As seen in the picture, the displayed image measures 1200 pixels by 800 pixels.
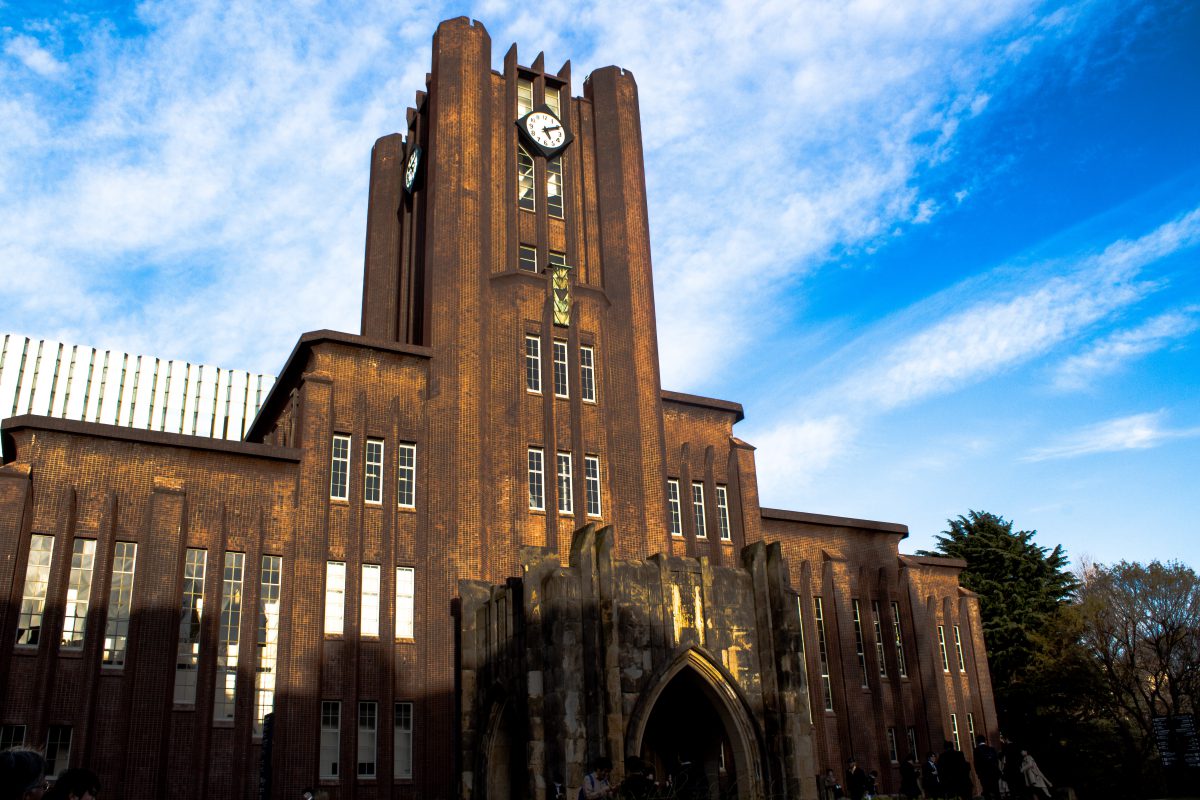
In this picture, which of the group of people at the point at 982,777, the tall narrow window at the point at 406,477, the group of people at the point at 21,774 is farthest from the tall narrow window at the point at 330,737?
the group of people at the point at 21,774

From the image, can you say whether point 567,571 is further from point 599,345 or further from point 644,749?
point 599,345

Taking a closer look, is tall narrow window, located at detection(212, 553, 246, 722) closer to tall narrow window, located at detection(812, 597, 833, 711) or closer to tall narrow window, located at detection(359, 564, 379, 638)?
tall narrow window, located at detection(359, 564, 379, 638)

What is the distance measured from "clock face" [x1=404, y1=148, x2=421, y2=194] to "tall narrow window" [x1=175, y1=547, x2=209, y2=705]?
1742 cm

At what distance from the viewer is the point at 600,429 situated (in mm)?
35156

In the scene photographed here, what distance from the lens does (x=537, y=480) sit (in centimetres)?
3353

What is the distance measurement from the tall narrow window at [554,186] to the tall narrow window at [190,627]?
17590 mm

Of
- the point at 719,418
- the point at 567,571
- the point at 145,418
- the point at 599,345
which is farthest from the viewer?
the point at 145,418

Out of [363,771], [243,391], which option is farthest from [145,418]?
[363,771]

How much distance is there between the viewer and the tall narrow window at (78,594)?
26547mm

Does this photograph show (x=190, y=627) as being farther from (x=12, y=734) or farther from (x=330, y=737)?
(x=330, y=737)

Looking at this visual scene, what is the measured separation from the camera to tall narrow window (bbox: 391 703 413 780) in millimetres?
28812

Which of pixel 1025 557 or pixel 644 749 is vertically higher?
pixel 1025 557

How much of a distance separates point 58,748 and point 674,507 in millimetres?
20219

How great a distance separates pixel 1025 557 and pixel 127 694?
146ft
